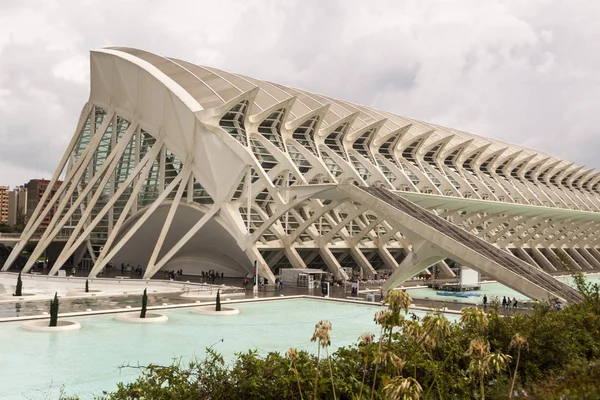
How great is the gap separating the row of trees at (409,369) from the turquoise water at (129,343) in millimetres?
4941

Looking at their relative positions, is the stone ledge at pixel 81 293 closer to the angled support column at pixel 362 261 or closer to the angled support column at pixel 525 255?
the angled support column at pixel 362 261

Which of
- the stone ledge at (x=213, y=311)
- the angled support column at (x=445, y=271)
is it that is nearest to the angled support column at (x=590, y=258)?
the angled support column at (x=445, y=271)

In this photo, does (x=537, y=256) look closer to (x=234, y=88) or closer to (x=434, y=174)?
(x=434, y=174)

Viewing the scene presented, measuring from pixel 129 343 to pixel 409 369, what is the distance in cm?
1048

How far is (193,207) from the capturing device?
140ft

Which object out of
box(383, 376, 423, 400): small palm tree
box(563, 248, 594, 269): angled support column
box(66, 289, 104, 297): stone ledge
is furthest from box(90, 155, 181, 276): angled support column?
box(563, 248, 594, 269): angled support column

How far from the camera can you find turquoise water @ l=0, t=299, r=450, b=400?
12.7 m

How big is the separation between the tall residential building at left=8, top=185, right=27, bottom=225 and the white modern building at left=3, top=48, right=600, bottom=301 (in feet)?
277

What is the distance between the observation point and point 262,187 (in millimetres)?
37094

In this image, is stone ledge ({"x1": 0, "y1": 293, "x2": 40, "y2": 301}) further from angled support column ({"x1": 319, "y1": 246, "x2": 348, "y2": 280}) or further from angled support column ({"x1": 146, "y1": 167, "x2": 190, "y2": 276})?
angled support column ({"x1": 319, "y1": 246, "x2": 348, "y2": 280})

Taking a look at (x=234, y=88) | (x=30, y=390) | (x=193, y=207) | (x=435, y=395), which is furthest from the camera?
(x=234, y=88)

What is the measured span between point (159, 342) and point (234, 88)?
32.5m

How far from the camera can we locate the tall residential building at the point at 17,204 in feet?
443

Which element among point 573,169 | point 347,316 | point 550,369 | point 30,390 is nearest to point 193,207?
point 347,316
